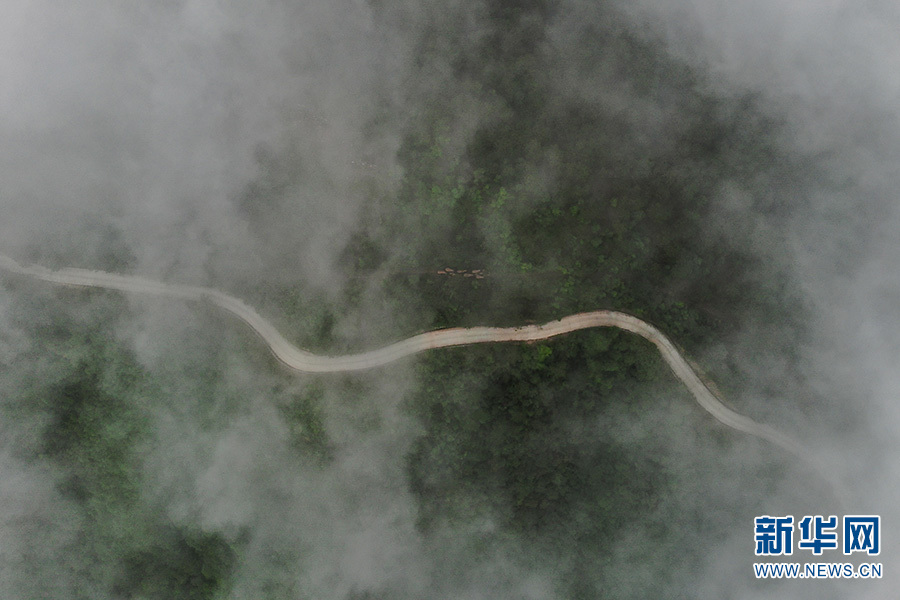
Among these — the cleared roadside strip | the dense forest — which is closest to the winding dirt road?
the cleared roadside strip

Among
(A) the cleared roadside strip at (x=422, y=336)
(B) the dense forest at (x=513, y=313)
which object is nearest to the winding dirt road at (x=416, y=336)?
(A) the cleared roadside strip at (x=422, y=336)

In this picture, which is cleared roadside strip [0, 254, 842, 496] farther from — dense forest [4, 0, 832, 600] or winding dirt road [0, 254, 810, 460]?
dense forest [4, 0, 832, 600]

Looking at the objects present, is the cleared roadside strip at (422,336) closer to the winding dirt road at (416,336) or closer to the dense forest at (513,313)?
the winding dirt road at (416,336)

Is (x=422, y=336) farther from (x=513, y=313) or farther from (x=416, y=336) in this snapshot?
(x=513, y=313)

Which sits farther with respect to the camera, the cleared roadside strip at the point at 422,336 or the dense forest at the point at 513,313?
the cleared roadside strip at the point at 422,336

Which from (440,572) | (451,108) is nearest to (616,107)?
(451,108)
